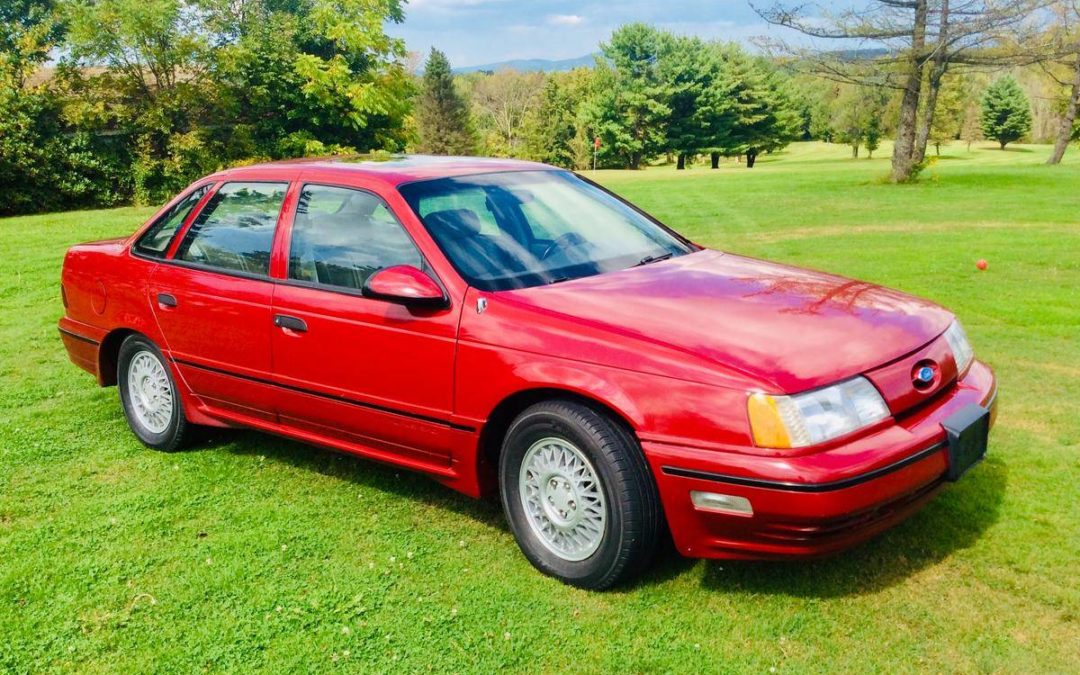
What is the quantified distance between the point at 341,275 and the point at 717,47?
74731mm

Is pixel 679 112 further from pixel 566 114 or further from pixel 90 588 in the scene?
pixel 90 588

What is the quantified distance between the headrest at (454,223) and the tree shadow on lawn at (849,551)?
52.5 inches

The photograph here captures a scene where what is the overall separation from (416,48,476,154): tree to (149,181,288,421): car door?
6527cm

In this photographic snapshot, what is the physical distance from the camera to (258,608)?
11.5 feet

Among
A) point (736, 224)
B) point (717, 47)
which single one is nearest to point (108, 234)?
point (736, 224)

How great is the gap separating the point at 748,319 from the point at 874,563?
115cm

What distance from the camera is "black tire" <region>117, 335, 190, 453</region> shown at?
5.08 m

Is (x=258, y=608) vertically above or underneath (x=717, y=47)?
underneath

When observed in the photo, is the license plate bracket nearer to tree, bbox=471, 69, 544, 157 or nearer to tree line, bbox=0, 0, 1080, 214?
tree line, bbox=0, 0, 1080, 214

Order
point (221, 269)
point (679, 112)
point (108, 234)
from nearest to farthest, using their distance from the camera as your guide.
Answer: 1. point (221, 269)
2. point (108, 234)
3. point (679, 112)

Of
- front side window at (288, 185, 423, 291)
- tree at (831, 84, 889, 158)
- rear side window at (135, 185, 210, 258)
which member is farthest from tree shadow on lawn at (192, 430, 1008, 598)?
tree at (831, 84, 889, 158)

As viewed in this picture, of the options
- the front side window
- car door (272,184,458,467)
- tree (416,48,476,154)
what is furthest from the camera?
tree (416,48,476,154)

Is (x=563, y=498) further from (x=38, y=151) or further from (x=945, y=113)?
(x=945, y=113)

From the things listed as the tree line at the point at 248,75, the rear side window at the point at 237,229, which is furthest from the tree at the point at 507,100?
the rear side window at the point at 237,229
